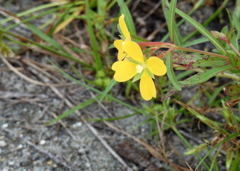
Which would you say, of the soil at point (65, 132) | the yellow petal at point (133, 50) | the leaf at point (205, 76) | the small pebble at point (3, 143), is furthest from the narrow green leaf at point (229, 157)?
the small pebble at point (3, 143)

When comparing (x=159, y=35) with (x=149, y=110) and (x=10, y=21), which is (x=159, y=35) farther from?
(x=10, y=21)

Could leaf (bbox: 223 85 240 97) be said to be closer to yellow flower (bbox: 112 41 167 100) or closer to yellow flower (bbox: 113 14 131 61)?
yellow flower (bbox: 112 41 167 100)

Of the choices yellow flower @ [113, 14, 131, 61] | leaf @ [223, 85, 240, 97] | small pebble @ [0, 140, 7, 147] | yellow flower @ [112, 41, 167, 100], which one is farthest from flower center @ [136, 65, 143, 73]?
small pebble @ [0, 140, 7, 147]

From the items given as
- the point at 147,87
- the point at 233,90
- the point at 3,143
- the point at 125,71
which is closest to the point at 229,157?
the point at 233,90

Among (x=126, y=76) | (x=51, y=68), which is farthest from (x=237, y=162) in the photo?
(x=51, y=68)

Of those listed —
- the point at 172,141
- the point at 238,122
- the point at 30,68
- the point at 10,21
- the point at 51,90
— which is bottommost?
the point at 172,141
